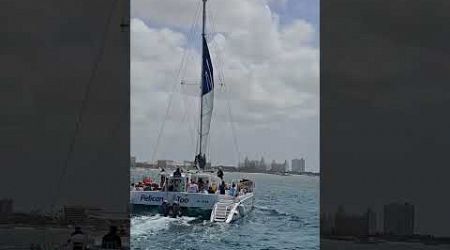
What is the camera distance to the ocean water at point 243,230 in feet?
43.7

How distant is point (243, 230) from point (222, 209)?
64 cm

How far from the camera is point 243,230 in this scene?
Result: 1530 cm

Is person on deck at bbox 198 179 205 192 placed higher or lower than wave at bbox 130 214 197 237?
higher

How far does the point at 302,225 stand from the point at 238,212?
54.5 inches

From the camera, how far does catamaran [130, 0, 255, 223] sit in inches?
522

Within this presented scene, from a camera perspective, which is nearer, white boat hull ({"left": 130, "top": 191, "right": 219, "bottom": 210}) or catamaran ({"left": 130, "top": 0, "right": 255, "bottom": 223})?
catamaran ({"left": 130, "top": 0, "right": 255, "bottom": 223})
